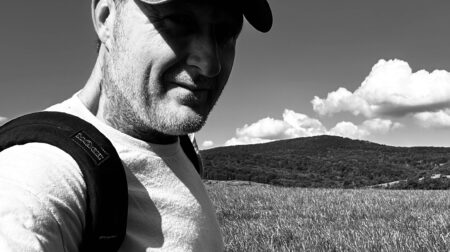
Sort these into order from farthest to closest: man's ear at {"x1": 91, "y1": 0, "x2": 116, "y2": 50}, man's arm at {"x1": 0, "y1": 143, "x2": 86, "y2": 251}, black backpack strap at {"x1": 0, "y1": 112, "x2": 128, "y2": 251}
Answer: man's ear at {"x1": 91, "y1": 0, "x2": 116, "y2": 50}, black backpack strap at {"x1": 0, "y1": 112, "x2": 128, "y2": 251}, man's arm at {"x1": 0, "y1": 143, "x2": 86, "y2": 251}

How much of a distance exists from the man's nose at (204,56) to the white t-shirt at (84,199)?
1.30ft

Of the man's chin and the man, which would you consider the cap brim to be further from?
the man's chin

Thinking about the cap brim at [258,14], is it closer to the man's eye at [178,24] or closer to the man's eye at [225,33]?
the man's eye at [225,33]

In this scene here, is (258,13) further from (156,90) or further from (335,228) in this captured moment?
(335,228)

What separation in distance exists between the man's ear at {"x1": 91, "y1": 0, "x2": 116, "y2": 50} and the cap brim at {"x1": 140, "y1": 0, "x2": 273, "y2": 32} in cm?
56

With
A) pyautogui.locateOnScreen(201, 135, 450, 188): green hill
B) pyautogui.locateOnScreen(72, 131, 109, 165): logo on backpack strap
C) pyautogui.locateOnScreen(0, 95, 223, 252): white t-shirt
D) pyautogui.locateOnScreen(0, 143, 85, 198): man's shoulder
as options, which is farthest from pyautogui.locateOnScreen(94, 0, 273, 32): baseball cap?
pyautogui.locateOnScreen(201, 135, 450, 188): green hill

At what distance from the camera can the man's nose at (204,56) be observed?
1558 millimetres

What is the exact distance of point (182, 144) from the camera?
7.71 feet

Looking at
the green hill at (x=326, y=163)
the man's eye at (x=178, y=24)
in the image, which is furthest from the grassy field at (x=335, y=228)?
the green hill at (x=326, y=163)

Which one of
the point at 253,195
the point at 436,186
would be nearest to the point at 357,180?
the point at 436,186

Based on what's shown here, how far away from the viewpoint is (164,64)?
1.52 metres

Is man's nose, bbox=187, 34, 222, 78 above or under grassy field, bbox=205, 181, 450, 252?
above

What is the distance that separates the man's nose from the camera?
5.11 ft

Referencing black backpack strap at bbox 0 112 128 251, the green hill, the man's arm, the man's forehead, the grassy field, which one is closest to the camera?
the man's arm
